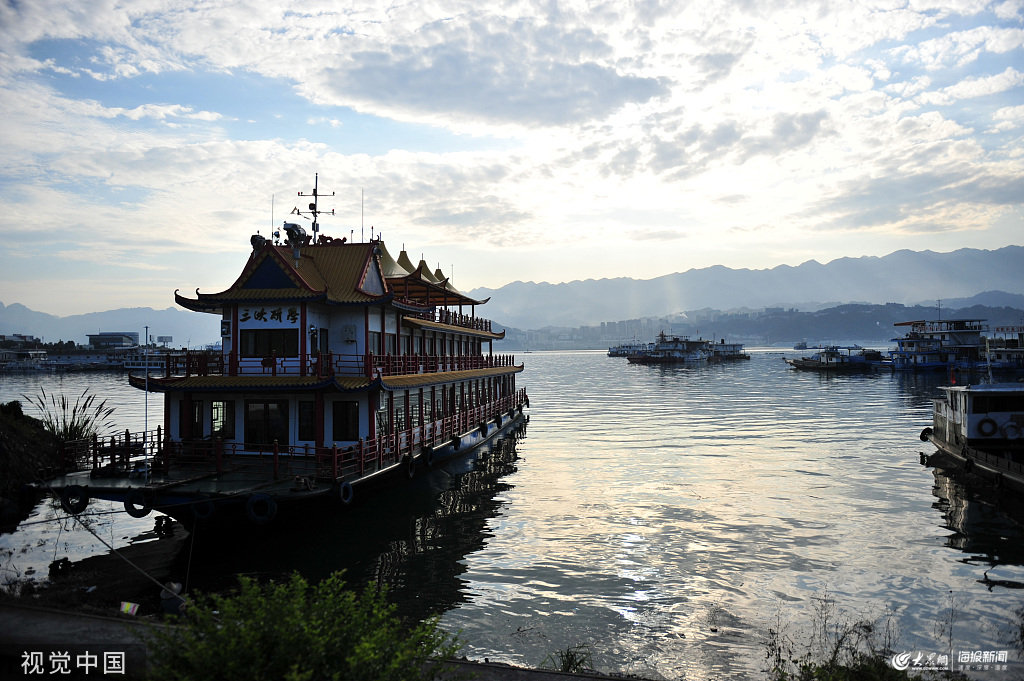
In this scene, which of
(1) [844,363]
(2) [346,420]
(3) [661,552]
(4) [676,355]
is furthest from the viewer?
(4) [676,355]

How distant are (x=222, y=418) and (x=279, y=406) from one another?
2.28 m

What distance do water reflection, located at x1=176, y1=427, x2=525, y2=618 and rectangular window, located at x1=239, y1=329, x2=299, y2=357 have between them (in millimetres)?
6210

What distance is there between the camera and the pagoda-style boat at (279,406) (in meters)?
18.4

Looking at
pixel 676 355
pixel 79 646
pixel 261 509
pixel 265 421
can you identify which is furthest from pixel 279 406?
pixel 676 355

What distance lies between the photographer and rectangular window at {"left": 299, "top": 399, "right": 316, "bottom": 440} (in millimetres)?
22500

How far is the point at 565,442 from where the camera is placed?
42219 millimetres

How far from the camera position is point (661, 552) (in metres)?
19.0

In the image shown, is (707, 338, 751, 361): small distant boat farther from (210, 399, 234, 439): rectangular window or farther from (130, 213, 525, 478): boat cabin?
(210, 399, 234, 439): rectangular window

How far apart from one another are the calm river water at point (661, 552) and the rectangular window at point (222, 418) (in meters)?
4.05

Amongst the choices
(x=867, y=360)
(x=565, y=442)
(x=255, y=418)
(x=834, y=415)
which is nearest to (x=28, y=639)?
(x=255, y=418)

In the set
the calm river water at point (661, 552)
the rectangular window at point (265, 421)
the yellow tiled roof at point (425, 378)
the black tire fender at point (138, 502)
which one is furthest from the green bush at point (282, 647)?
the rectangular window at point (265, 421)

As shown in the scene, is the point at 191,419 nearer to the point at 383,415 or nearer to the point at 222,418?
the point at 222,418

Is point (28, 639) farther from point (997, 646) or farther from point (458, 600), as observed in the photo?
point (997, 646)

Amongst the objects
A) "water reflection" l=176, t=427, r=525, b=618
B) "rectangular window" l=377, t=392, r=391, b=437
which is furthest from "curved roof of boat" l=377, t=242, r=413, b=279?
"water reflection" l=176, t=427, r=525, b=618
